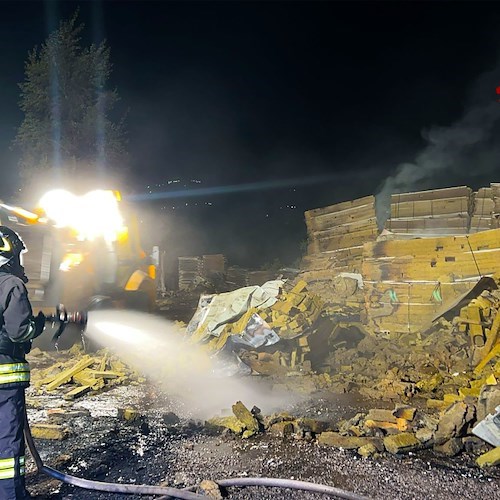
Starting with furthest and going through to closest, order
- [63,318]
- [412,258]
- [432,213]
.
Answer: [432,213]
[412,258]
[63,318]

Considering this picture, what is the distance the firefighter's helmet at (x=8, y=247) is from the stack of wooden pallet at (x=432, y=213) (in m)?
9.38

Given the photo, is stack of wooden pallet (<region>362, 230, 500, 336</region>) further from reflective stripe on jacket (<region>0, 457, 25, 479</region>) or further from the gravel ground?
reflective stripe on jacket (<region>0, 457, 25, 479</region>)

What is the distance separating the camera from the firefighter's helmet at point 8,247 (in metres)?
3.30

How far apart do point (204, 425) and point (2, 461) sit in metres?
2.22

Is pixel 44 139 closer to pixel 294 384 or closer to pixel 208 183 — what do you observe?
pixel 208 183

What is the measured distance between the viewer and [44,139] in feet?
70.3

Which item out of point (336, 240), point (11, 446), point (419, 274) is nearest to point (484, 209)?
point (419, 274)

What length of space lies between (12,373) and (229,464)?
2085mm

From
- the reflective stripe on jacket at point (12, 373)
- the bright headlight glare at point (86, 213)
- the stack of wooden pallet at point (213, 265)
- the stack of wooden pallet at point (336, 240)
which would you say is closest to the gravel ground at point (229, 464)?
the reflective stripe on jacket at point (12, 373)

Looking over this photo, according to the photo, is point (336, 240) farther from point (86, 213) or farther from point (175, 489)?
point (175, 489)

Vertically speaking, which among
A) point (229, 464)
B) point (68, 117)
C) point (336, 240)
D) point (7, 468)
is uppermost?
point (68, 117)

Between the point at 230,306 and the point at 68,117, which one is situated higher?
the point at 68,117

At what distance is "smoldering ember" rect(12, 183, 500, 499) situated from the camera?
3.59 m

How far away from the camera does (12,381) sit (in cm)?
310
